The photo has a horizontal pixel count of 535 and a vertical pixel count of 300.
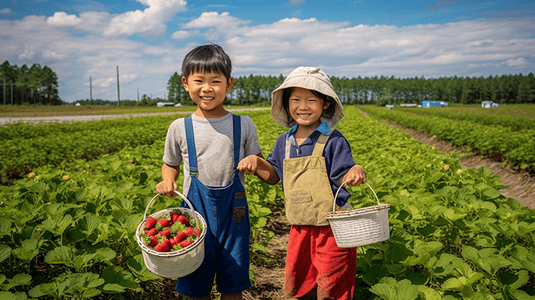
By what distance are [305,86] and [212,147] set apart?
59cm

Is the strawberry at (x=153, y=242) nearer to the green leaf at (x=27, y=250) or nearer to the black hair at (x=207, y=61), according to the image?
the green leaf at (x=27, y=250)

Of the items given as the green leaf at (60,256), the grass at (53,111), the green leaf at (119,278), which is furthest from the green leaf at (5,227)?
the grass at (53,111)

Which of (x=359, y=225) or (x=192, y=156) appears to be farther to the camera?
(x=192, y=156)

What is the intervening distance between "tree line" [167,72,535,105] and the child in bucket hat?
73.5 metres

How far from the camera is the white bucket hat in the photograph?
166 centimetres

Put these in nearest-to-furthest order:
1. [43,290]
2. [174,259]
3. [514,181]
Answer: [174,259] < [43,290] < [514,181]

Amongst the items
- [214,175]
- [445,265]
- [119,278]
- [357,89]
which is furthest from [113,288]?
[357,89]

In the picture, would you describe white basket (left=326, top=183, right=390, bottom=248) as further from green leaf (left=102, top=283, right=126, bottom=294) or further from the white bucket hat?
green leaf (left=102, top=283, right=126, bottom=294)

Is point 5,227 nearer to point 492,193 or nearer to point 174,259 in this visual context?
point 174,259

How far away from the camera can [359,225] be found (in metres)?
1.45

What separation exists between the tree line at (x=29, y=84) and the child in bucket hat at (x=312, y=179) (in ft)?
265

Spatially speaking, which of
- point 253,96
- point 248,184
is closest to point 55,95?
point 253,96

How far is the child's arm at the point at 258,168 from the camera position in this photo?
1.60 metres

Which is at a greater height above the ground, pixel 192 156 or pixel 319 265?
pixel 192 156
